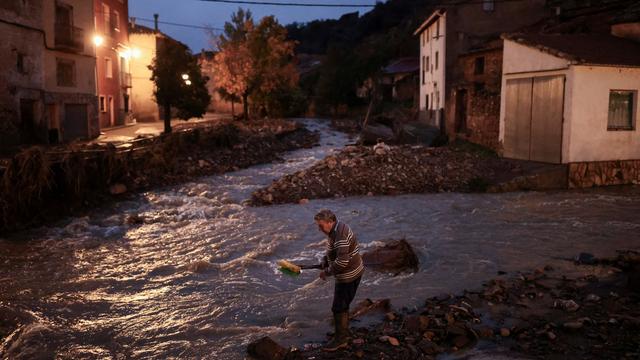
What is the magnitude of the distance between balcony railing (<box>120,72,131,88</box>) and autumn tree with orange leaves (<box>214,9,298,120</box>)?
704 cm

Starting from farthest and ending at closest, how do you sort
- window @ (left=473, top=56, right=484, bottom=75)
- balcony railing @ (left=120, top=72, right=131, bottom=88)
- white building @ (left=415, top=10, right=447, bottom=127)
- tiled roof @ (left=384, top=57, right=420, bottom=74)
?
tiled roof @ (left=384, top=57, right=420, bottom=74)
balcony railing @ (left=120, top=72, right=131, bottom=88)
white building @ (left=415, top=10, right=447, bottom=127)
window @ (left=473, top=56, right=484, bottom=75)

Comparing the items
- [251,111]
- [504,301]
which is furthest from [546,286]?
[251,111]

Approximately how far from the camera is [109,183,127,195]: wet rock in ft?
57.2

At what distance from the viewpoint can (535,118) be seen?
18.7 meters

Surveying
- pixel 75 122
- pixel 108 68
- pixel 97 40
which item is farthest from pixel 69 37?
pixel 108 68

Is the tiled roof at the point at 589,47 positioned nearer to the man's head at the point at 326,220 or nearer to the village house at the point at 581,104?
the village house at the point at 581,104

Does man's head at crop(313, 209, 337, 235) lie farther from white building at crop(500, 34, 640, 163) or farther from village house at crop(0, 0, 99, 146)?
village house at crop(0, 0, 99, 146)

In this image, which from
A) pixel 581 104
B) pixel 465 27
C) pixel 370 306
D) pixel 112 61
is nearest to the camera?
pixel 370 306

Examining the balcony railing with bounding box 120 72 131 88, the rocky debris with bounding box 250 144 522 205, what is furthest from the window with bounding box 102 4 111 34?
the rocky debris with bounding box 250 144 522 205

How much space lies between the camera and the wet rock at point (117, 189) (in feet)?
57.2

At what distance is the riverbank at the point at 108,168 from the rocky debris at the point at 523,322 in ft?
34.8

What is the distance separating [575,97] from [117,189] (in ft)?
48.6

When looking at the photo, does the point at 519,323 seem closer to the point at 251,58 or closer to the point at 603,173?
the point at 603,173

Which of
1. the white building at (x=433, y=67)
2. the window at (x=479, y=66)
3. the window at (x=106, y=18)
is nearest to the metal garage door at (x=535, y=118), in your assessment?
the window at (x=479, y=66)
